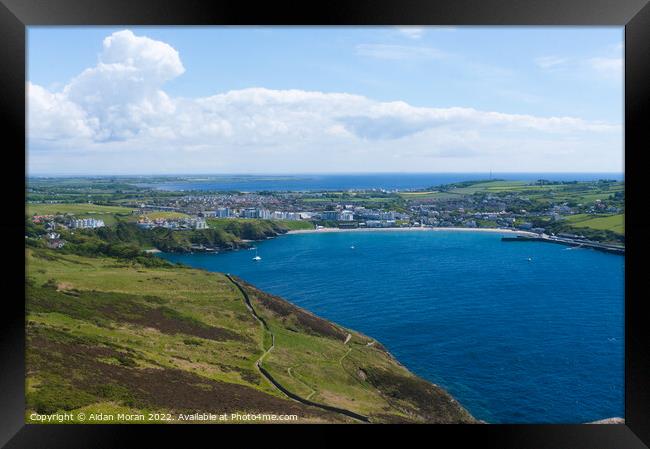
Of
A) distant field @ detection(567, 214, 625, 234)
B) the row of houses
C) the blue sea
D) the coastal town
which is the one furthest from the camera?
the row of houses

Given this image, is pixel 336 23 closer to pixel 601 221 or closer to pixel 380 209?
pixel 380 209

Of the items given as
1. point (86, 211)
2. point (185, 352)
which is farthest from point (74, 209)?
point (185, 352)

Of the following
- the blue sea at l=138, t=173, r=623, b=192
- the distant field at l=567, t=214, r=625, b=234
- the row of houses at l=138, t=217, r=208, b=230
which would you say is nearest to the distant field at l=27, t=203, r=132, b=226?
the row of houses at l=138, t=217, r=208, b=230

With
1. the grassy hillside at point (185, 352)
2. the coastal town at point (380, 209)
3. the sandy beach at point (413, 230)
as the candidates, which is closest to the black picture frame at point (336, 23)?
the grassy hillside at point (185, 352)

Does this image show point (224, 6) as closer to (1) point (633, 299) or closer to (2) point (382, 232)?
(1) point (633, 299)

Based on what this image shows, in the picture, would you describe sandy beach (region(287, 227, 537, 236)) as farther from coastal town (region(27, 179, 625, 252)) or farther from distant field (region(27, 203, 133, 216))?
distant field (region(27, 203, 133, 216))
